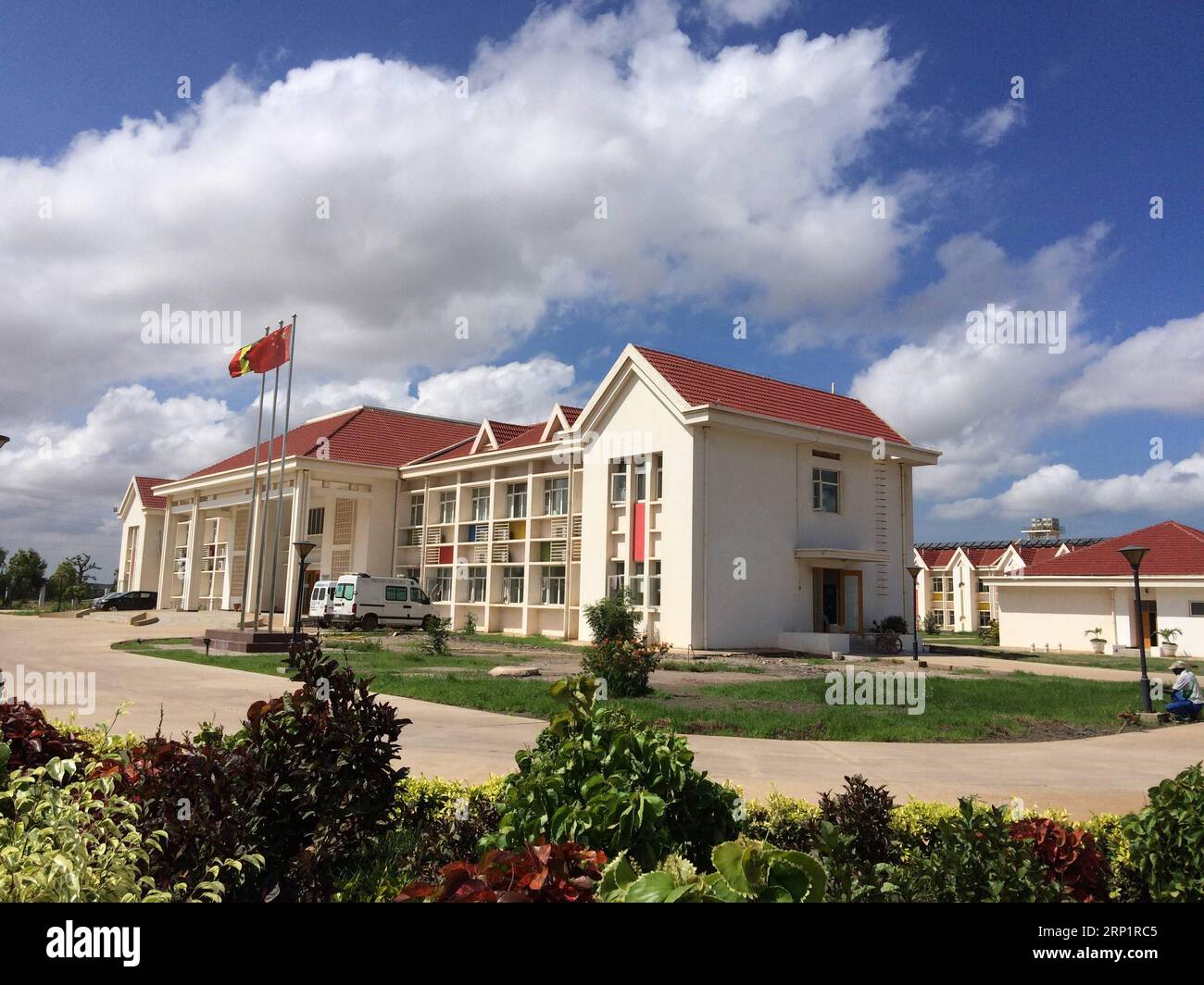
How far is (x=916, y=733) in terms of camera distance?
10773 millimetres

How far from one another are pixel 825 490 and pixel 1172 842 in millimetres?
27324

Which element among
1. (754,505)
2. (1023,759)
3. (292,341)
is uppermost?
(292,341)

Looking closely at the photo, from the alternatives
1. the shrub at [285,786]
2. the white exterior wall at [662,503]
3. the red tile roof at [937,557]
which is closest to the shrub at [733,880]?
the shrub at [285,786]

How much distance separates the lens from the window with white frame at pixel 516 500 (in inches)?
1388

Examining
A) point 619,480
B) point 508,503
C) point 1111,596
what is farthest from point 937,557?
point 619,480

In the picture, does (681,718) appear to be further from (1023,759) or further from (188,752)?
(188,752)

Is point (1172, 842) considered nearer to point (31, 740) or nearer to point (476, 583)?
A: point (31, 740)

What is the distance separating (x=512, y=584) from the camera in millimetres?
35312

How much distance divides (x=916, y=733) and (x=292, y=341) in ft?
84.8

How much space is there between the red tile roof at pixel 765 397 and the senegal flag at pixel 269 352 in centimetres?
1238
